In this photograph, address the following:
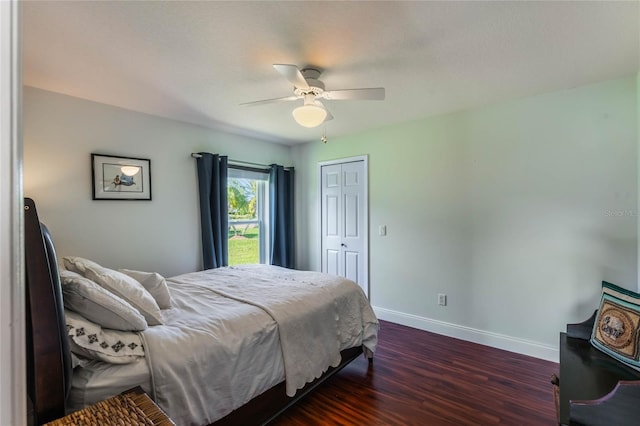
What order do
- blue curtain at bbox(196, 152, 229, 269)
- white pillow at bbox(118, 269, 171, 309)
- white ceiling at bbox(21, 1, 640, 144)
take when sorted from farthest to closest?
blue curtain at bbox(196, 152, 229, 269), white pillow at bbox(118, 269, 171, 309), white ceiling at bbox(21, 1, 640, 144)

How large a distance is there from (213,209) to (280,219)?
106 centimetres

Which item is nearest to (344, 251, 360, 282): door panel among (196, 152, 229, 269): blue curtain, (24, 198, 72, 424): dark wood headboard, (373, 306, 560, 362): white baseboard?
(373, 306, 560, 362): white baseboard

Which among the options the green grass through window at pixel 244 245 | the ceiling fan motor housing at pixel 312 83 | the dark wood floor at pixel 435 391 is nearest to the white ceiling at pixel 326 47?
the ceiling fan motor housing at pixel 312 83

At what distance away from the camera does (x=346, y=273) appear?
161 inches

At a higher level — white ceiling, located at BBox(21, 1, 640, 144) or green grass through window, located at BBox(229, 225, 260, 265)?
white ceiling, located at BBox(21, 1, 640, 144)

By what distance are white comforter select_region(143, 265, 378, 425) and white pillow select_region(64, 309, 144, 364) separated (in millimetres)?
73

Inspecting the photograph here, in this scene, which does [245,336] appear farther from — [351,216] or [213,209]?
[351,216]

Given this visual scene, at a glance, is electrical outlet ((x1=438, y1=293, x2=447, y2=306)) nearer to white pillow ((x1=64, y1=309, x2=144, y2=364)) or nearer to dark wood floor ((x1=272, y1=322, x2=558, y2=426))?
dark wood floor ((x1=272, y1=322, x2=558, y2=426))

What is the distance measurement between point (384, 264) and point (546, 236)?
65.4 inches

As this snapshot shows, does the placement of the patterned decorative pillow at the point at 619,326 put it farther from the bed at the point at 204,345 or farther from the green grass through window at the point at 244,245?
the green grass through window at the point at 244,245

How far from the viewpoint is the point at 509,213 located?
2871 mm

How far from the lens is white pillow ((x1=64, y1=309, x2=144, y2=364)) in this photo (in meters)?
1.28

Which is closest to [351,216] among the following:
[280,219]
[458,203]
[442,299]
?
[280,219]

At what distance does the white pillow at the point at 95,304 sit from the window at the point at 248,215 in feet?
8.17
